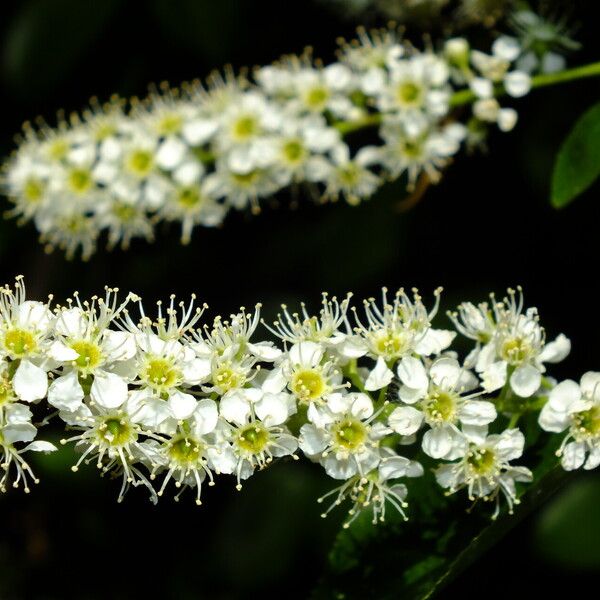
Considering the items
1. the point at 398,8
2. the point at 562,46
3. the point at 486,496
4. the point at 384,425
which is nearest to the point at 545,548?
the point at 486,496

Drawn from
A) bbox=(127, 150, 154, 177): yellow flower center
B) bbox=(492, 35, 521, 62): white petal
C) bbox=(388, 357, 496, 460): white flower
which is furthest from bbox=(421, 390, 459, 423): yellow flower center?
bbox=(127, 150, 154, 177): yellow flower center

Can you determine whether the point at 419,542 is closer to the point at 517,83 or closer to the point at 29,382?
the point at 29,382

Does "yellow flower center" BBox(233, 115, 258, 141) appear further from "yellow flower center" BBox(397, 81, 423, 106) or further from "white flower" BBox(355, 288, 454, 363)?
"white flower" BBox(355, 288, 454, 363)

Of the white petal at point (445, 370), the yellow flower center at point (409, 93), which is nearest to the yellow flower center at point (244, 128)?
the yellow flower center at point (409, 93)

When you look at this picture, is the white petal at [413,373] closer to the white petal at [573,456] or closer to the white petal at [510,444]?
the white petal at [510,444]

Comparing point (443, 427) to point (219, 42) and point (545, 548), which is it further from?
point (219, 42)

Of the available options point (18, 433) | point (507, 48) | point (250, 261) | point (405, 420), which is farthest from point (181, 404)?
point (250, 261)
